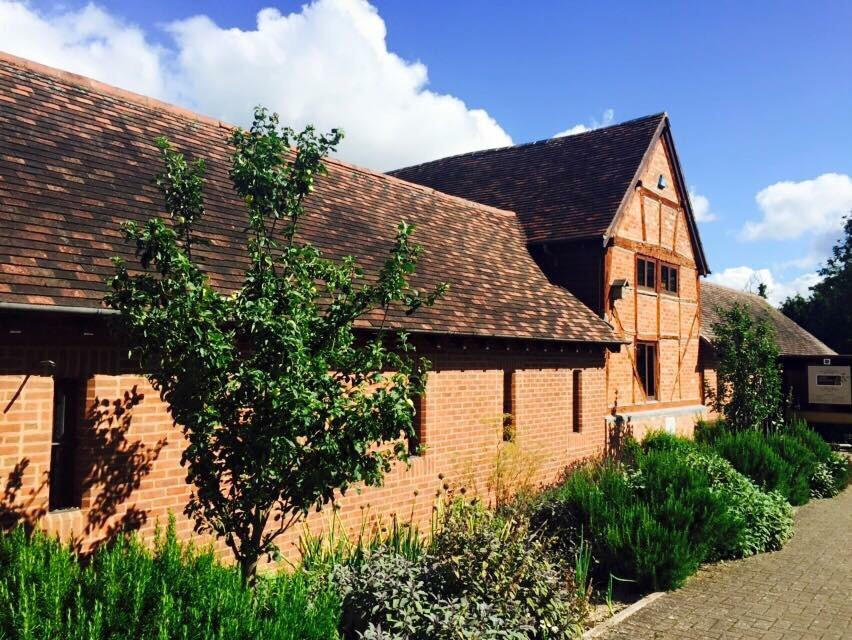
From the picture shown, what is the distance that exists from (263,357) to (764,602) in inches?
250

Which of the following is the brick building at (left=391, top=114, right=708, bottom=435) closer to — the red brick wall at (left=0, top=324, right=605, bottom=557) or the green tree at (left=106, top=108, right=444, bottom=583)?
the red brick wall at (left=0, top=324, right=605, bottom=557)

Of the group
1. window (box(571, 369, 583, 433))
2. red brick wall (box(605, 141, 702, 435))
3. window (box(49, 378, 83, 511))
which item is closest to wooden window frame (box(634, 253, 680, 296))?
red brick wall (box(605, 141, 702, 435))

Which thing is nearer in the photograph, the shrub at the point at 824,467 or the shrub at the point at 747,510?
the shrub at the point at 747,510

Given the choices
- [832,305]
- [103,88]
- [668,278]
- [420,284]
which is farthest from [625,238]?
[832,305]

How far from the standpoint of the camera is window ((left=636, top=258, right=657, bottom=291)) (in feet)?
56.5

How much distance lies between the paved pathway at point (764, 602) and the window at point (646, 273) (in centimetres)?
819

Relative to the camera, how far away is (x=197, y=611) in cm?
401

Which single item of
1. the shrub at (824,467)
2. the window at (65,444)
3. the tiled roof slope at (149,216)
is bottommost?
the shrub at (824,467)

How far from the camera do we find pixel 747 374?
17.2 meters

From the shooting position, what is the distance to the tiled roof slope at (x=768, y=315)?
26244 mm

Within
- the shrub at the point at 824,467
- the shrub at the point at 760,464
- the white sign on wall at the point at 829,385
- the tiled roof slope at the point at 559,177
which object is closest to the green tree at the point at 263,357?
the shrub at the point at 760,464

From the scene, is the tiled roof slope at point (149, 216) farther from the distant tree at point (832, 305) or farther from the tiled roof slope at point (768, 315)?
the distant tree at point (832, 305)

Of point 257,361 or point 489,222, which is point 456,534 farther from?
point 489,222

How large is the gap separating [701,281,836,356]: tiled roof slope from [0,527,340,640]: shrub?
22.3 metres
